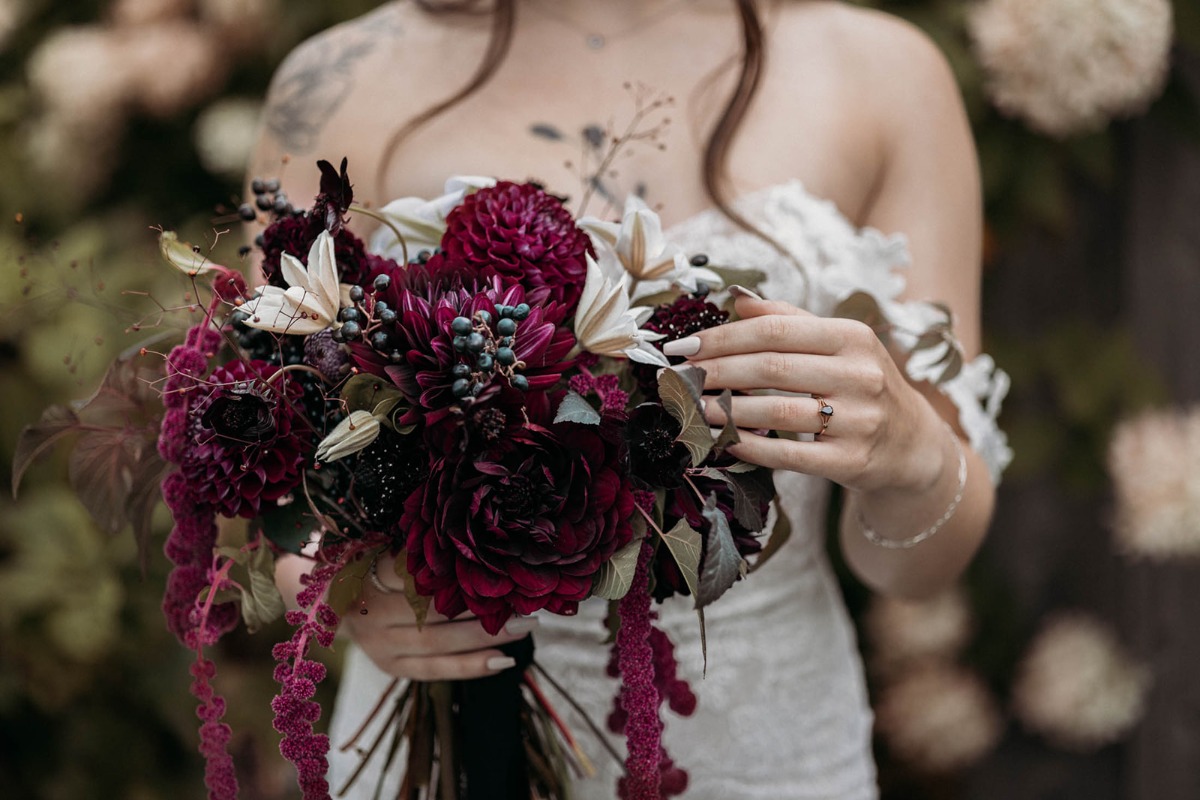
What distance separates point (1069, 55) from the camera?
174 cm

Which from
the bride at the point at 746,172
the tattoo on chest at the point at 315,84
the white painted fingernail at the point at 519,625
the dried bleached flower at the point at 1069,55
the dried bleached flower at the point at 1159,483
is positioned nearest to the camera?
the white painted fingernail at the point at 519,625

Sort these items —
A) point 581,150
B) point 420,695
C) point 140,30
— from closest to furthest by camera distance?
point 420,695 < point 581,150 < point 140,30

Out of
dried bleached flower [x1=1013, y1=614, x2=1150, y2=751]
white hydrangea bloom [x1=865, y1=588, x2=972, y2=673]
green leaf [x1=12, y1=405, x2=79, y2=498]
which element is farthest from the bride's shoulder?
dried bleached flower [x1=1013, y1=614, x2=1150, y2=751]

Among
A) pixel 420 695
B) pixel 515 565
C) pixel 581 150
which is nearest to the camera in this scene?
pixel 515 565

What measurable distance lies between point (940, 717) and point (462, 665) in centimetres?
155

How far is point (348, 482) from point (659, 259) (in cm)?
30

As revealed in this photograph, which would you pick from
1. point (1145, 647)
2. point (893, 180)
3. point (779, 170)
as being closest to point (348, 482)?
point (779, 170)

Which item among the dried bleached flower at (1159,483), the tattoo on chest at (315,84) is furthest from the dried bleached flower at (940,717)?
the tattoo on chest at (315,84)

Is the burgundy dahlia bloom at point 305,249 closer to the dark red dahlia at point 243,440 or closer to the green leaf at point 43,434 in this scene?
the dark red dahlia at point 243,440

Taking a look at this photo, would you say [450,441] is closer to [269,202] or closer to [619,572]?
[619,572]

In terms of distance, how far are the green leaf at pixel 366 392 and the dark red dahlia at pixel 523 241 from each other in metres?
0.11

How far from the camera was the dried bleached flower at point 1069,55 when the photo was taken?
1701mm

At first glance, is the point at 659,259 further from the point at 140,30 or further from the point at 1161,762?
the point at 1161,762

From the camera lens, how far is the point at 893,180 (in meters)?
1.26
